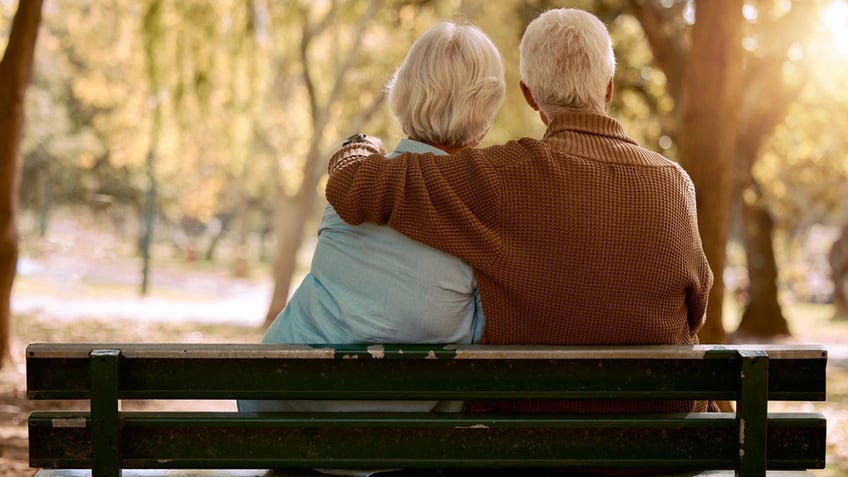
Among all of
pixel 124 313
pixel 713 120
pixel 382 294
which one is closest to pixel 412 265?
pixel 382 294

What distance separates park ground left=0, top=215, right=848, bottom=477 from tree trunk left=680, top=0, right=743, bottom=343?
5.12 feet

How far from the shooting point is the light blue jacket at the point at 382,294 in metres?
2.54

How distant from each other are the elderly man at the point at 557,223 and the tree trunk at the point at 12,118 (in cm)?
653

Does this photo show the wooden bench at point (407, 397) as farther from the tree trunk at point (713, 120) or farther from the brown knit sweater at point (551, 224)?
the tree trunk at point (713, 120)

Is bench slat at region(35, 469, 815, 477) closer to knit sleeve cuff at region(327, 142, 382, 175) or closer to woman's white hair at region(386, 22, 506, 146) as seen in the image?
knit sleeve cuff at region(327, 142, 382, 175)

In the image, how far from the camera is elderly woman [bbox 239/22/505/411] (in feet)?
8.36

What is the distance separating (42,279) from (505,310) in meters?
27.2

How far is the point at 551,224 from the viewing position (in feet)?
8.15

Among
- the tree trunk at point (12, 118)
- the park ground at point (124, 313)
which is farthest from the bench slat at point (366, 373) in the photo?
the tree trunk at point (12, 118)

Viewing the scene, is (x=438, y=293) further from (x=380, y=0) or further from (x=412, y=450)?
(x=380, y=0)

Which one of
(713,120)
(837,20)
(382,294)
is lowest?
(382,294)

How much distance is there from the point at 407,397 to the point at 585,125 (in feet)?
2.72

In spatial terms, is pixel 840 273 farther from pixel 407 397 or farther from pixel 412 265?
pixel 407 397

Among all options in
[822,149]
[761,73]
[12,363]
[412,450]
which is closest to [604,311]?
[412,450]
